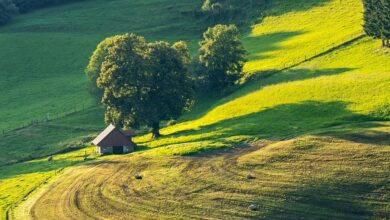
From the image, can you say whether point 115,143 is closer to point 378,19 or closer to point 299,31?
point 378,19

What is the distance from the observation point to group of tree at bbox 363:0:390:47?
4884 inches

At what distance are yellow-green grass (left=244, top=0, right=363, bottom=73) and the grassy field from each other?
50 cm

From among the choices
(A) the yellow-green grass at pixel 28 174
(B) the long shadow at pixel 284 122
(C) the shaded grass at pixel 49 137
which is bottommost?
(A) the yellow-green grass at pixel 28 174

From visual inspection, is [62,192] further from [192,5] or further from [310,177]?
[192,5]

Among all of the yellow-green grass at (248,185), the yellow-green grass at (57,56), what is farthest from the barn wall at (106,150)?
the yellow-green grass at (57,56)

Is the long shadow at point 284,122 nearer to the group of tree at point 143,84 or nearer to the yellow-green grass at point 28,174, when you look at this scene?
the group of tree at point 143,84

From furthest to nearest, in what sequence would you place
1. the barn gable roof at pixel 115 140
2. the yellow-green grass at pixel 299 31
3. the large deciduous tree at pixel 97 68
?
1. the large deciduous tree at pixel 97 68
2. the yellow-green grass at pixel 299 31
3. the barn gable roof at pixel 115 140

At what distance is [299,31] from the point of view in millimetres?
160875

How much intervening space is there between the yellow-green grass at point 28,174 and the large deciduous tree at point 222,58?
31.7 meters

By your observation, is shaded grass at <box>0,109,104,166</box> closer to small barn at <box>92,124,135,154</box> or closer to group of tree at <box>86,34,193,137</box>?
group of tree at <box>86,34,193,137</box>

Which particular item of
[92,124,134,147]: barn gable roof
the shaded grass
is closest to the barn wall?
[92,124,134,147]: barn gable roof

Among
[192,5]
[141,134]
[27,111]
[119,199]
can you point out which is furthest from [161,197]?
[192,5]

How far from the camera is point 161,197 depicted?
8194cm

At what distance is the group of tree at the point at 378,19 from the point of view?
407 feet
